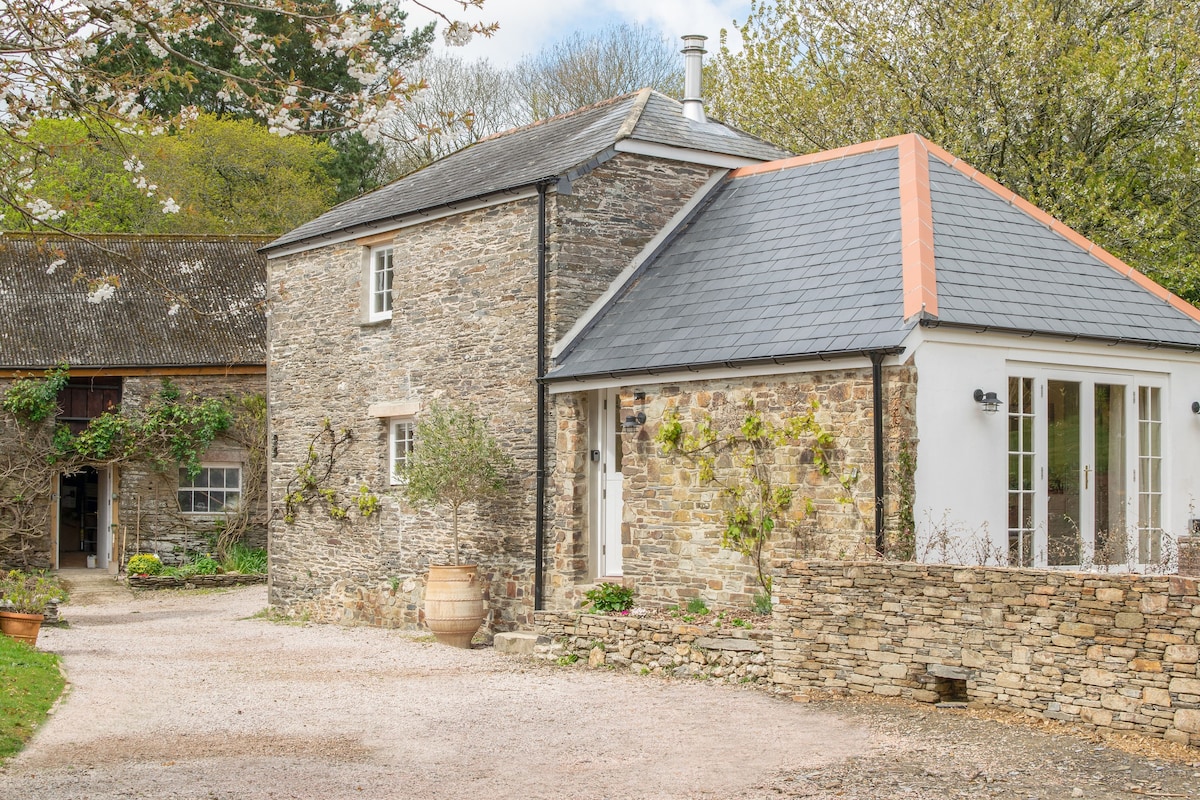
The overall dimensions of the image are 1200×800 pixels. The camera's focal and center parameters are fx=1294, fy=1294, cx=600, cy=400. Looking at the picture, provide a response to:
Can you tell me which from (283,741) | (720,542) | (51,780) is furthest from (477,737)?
(720,542)

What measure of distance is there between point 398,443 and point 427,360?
158 centimetres

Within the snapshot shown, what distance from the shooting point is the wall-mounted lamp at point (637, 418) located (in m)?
13.4

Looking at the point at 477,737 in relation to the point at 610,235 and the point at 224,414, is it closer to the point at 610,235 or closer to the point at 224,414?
the point at 610,235

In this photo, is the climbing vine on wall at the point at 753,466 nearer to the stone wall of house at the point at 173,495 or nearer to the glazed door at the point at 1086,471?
the glazed door at the point at 1086,471

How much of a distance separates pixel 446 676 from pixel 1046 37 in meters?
15.1

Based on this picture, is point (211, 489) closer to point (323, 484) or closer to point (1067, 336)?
point (323, 484)

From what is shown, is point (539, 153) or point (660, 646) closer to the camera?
point (660, 646)

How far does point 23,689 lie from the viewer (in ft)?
34.9

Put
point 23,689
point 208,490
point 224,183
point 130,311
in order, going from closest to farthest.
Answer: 1. point 23,689
2. point 208,490
3. point 130,311
4. point 224,183

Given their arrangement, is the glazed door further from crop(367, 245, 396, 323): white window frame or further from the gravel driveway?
crop(367, 245, 396, 323): white window frame

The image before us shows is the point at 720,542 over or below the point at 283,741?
over

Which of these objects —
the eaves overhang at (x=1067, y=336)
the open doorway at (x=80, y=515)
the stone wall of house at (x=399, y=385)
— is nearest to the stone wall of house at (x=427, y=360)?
the stone wall of house at (x=399, y=385)

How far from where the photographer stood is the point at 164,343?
25.0 metres

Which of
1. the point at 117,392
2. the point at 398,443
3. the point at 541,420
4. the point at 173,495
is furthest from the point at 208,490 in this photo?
the point at 541,420
